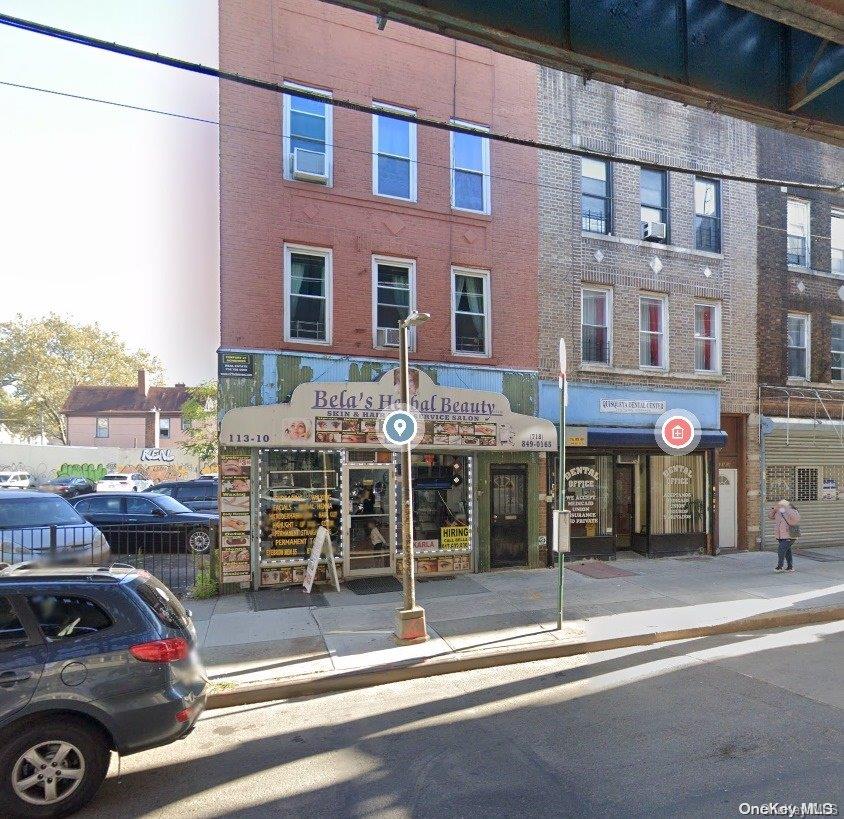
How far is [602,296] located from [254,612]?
1030cm

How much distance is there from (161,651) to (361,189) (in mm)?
9814

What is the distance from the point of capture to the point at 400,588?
37.1 ft

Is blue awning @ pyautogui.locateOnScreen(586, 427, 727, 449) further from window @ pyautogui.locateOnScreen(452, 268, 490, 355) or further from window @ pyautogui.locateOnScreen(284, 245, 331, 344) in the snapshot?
window @ pyautogui.locateOnScreen(284, 245, 331, 344)

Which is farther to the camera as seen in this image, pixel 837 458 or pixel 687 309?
pixel 837 458

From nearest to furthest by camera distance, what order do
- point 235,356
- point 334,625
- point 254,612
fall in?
point 334,625 < point 254,612 < point 235,356

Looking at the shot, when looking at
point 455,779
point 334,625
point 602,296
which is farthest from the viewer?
point 602,296

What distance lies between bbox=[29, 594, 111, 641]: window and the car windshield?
7902mm

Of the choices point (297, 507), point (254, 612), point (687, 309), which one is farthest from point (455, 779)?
point (687, 309)

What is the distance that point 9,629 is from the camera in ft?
14.6

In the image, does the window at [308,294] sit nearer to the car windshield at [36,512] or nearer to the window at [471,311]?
the window at [471,311]

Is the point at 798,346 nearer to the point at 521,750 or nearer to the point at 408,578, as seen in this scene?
the point at 408,578

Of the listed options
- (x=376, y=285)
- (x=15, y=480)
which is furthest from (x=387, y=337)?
(x=15, y=480)

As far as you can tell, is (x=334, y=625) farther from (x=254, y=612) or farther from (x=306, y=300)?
(x=306, y=300)

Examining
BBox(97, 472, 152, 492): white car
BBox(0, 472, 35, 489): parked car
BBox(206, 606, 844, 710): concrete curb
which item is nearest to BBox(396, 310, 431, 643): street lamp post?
BBox(206, 606, 844, 710): concrete curb
